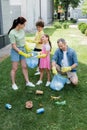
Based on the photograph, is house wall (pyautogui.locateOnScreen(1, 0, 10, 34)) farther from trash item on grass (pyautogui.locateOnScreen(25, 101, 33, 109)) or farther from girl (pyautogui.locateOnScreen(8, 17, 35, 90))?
trash item on grass (pyautogui.locateOnScreen(25, 101, 33, 109))

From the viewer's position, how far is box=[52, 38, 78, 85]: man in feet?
21.0

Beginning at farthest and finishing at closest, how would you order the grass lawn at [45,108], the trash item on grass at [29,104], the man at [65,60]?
the man at [65,60] < the trash item on grass at [29,104] < the grass lawn at [45,108]

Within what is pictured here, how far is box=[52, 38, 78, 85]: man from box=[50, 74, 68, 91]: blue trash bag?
0.18m

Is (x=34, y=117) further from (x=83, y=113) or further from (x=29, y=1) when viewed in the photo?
(x=29, y=1)

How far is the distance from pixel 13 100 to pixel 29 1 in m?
18.4

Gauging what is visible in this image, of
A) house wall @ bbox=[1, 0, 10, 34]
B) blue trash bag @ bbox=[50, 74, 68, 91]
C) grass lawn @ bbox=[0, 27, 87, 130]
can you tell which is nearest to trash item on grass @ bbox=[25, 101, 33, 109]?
grass lawn @ bbox=[0, 27, 87, 130]

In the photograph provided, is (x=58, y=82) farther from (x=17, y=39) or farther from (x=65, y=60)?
(x=17, y=39)

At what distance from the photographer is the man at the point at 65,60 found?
639cm

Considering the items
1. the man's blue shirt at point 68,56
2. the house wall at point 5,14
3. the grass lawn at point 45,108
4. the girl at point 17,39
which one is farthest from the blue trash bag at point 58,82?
the house wall at point 5,14

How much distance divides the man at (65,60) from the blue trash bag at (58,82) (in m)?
0.18

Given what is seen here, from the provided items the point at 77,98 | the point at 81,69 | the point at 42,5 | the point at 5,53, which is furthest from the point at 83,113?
the point at 42,5

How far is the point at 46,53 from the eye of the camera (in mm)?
6570

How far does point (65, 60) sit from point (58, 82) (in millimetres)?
565

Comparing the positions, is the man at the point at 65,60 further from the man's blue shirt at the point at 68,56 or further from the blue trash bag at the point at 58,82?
the blue trash bag at the point at 58,82
